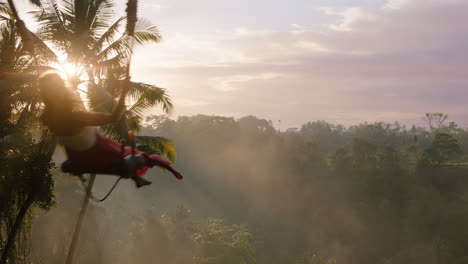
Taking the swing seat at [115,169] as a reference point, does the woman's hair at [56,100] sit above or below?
above

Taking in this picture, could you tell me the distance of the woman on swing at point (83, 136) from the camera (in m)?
2.79

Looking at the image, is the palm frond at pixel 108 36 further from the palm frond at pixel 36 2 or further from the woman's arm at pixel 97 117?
the woman's arm at pixel 97 117

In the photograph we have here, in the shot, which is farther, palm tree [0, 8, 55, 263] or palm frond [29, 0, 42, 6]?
palm frond [29, 0, 42, 6]

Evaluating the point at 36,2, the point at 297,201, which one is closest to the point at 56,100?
the point at 36,2

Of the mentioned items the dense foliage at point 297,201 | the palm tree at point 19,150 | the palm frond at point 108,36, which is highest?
the palm frond at point 108,36

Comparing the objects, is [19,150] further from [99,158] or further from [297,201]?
[297,201]

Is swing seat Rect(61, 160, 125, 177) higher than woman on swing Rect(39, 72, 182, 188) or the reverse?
the reverse

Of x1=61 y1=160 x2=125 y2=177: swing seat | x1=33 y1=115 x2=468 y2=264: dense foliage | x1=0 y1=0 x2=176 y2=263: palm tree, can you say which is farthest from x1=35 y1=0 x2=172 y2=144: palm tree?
x1=33 y1=115 x2=468 y2=264: dense foliage

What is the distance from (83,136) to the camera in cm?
307

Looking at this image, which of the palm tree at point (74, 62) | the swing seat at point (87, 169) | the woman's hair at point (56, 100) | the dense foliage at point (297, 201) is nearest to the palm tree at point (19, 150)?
the palm tree at point (74, 62)

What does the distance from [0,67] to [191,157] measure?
62.6m

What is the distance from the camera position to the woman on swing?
9.16 ft

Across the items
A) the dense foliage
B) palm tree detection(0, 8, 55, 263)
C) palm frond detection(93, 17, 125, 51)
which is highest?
palm frond detection(93, 17, 125, 51)

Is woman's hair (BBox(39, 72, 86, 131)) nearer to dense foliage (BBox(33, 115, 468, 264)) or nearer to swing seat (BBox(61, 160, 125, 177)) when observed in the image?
swing seat (BBox(61, 160, 125, 177))
